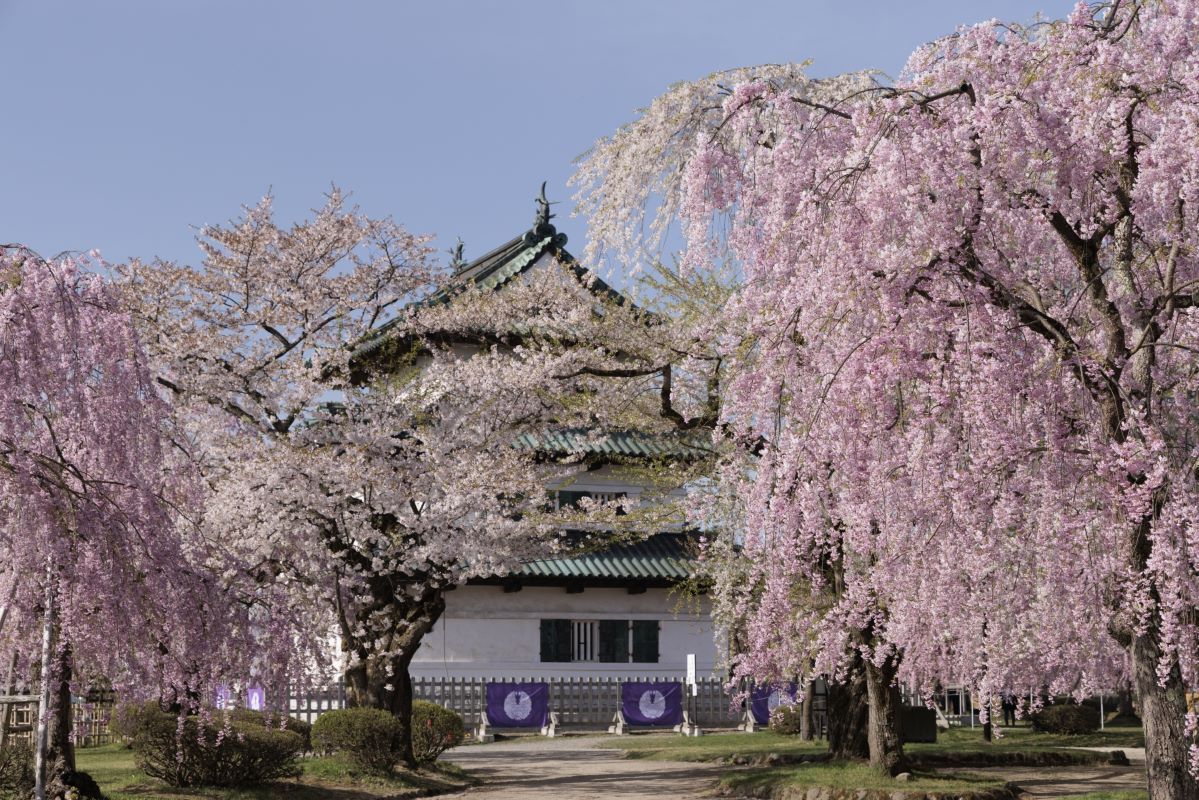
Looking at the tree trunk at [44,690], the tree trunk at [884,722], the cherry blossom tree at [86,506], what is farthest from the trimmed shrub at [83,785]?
the tree trunk at [884,722]

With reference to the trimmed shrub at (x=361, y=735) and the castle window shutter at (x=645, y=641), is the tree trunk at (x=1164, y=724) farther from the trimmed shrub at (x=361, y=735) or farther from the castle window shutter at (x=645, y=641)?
the castle window shutter at (x=645, y=641)

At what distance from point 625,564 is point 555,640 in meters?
3.26

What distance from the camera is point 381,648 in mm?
21766

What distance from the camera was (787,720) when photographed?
Answer: 107ft

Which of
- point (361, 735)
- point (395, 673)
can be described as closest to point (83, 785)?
point (361, 735)

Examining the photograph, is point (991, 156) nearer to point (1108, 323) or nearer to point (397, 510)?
point (1108, 323)

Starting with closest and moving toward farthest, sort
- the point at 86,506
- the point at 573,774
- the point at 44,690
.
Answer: the point at 86,506
the point at 44,690
the point at 573,774

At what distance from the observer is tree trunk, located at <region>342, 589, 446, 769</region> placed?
21469 millimetres

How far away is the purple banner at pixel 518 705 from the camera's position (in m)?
34.4

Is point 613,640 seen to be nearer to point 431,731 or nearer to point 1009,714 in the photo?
point 1009,714

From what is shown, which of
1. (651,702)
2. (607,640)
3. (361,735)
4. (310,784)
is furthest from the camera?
(607,640)

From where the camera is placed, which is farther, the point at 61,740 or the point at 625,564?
the point at 625,564

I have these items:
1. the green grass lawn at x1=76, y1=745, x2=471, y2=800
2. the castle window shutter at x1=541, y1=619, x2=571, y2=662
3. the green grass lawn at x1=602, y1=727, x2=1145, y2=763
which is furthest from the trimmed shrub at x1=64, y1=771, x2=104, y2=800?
the castle window shutter at x1=541, y1=619, x2=571, y2=662

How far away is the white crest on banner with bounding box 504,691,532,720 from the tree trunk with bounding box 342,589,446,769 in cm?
1263
